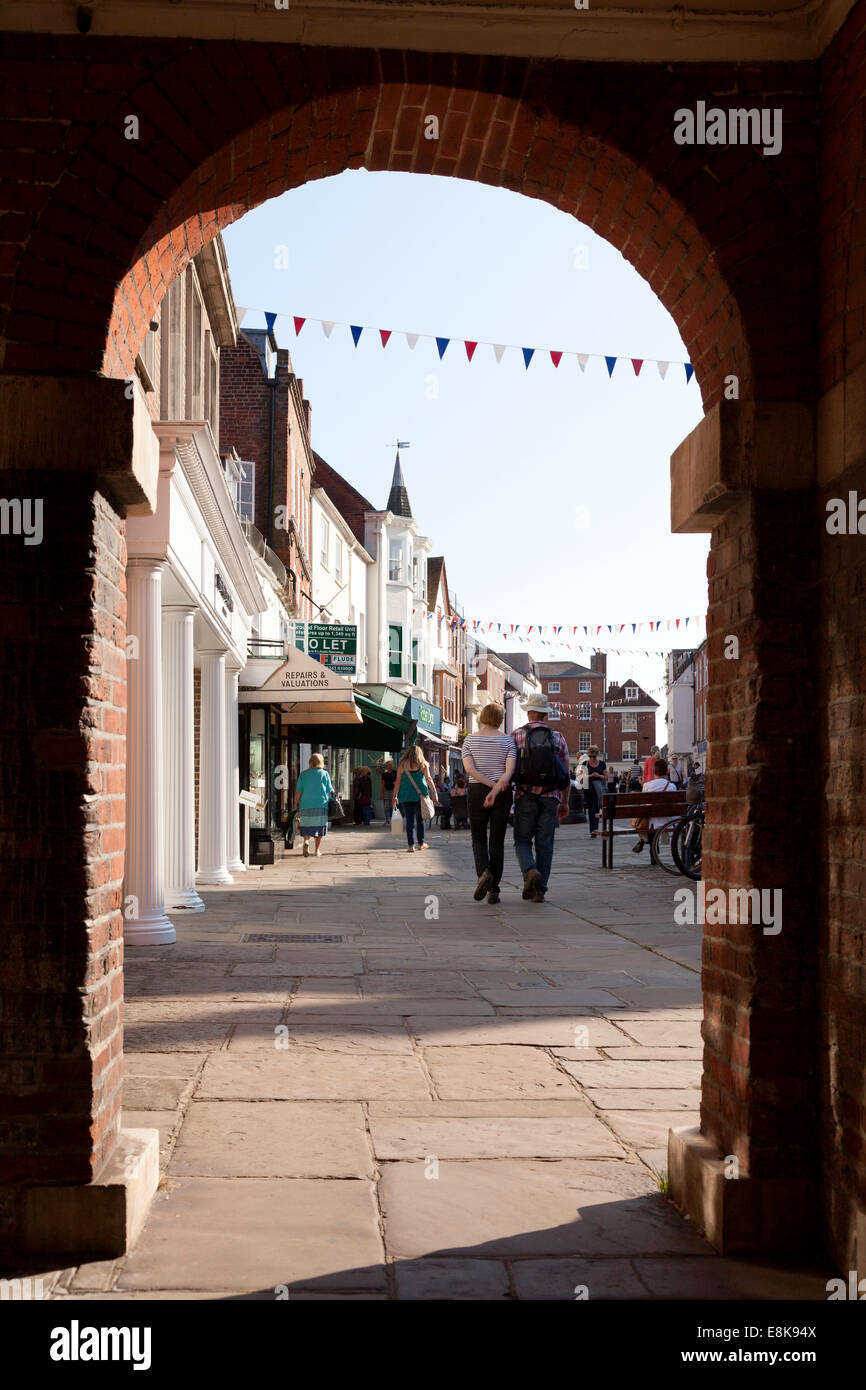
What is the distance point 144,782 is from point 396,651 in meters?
38.5

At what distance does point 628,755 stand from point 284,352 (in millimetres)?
87412

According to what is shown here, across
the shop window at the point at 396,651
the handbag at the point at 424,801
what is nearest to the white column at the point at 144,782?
the handbag at the point at 424,801

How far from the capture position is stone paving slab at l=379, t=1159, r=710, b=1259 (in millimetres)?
3230

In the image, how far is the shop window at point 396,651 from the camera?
1853 inches

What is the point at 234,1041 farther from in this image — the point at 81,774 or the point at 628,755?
the point at 628,755

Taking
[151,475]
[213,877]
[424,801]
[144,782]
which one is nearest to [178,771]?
[144,782]

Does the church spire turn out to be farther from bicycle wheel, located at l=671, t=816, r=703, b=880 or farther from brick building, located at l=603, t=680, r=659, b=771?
brick building, located at l=603, t=680, r=659, b=771

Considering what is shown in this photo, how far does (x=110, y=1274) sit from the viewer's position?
3.03 m

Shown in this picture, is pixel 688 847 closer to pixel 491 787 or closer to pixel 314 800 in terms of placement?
pixel 491 787

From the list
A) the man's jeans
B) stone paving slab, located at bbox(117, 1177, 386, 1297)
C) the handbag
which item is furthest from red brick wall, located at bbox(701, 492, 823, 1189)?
the handbag

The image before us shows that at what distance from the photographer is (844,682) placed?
315 cm
